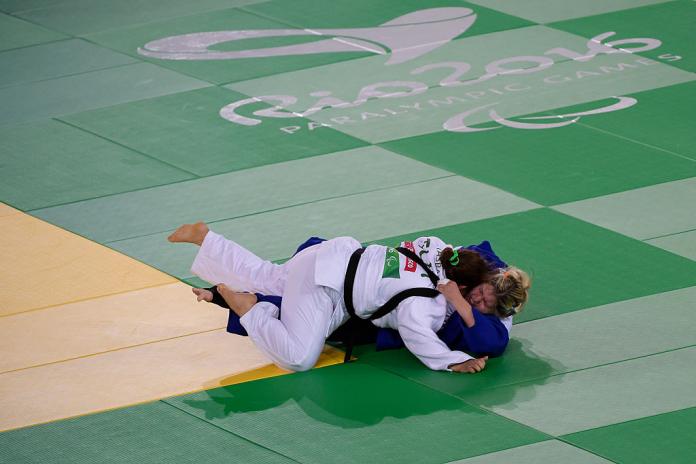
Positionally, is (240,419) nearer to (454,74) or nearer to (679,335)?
(679,335)

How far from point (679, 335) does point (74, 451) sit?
410cm

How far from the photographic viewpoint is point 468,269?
30.7 ft

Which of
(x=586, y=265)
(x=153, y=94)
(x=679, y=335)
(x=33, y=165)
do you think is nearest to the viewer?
(x=679, y=335)

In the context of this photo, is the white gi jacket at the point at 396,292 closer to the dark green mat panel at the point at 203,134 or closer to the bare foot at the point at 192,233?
the bare foot at the point at 192,233

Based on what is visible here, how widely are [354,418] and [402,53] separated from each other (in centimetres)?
817

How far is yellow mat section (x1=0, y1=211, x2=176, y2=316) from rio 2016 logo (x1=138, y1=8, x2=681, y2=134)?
121 inches

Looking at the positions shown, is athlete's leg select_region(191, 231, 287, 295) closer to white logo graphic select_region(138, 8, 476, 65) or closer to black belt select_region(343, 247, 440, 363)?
black belt select_region(343, 247, 440, 363)

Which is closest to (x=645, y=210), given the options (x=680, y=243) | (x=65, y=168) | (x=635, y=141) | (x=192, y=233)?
(x=680, y=243)

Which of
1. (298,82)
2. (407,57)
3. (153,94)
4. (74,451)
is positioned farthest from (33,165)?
(74,451)

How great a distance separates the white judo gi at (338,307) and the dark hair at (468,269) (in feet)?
0.33

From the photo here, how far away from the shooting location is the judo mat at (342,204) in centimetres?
878

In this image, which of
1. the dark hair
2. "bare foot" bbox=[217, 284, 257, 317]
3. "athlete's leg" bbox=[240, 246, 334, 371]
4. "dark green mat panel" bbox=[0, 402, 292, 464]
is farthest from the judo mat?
the dark hair

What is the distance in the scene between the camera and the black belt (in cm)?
920

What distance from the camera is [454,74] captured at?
1548 cm
